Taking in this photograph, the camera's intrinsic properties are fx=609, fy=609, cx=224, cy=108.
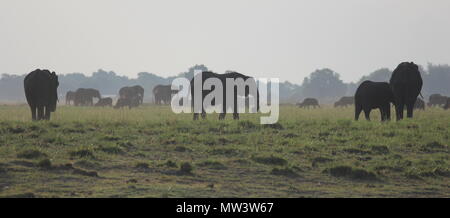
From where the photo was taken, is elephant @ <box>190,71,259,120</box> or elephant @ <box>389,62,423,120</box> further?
elephant @ <box>190,71,259,120</box>

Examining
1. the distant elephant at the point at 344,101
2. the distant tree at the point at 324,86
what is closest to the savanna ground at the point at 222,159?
the distant elephant at the point at 344,101

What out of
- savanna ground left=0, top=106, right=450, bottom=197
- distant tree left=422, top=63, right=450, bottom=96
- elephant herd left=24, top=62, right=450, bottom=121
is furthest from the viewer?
distant tree left=422, top=63, right=450, bottom=96

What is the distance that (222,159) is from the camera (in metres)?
14.8

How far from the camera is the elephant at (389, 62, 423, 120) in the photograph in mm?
23781

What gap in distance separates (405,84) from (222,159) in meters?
11.7

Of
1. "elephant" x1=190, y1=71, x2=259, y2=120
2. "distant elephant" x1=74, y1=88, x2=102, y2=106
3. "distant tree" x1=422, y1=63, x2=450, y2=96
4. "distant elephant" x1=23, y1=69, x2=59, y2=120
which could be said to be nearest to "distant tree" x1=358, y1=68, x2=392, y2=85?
"distant tree" x1=422, y1=63, x2=450, y2=96

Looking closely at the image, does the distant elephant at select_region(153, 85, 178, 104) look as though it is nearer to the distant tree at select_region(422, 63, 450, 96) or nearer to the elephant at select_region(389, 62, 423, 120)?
the elephant at select_region(389, 62, 423, 120)

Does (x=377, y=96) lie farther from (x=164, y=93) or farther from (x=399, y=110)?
(x=164, y=93)

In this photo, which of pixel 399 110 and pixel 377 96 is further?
pixel 399 110

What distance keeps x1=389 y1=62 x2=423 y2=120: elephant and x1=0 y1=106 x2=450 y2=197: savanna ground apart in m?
3.83

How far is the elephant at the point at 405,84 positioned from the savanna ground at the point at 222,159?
12.6 feet

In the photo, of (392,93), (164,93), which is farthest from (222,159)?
(164,93)

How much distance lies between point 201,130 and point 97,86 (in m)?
182
